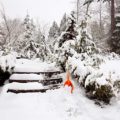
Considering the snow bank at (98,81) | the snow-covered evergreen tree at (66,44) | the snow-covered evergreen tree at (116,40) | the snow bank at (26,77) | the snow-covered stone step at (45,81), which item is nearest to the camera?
the snow bank at (98,81)

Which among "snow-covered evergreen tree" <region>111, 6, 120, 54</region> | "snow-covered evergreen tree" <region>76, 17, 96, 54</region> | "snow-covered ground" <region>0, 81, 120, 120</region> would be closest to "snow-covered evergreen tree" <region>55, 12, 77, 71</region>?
"snow-covered evergreen tree" <region>76, 17, 96, 54</region>

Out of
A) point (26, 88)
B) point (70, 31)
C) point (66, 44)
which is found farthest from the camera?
point (70, 31)

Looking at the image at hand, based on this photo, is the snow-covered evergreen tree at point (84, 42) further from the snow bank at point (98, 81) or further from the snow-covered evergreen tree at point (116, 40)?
the snow-covered evergreen tree at point (116, 40)

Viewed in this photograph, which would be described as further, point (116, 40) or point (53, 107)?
point (116, 40)

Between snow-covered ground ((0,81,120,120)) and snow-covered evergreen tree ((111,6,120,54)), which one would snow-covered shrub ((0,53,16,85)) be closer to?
snow-covered ground ((0,81,120,120))

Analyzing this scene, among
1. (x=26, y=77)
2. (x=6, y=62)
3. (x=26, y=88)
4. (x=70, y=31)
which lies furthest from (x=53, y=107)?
(x=70, y=31)

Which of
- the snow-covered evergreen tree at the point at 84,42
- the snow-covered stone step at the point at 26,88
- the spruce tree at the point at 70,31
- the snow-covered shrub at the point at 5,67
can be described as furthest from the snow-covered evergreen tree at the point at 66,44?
the snow-covered shrub at the point at 5,67

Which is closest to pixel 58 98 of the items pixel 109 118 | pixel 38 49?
pixel 109 118

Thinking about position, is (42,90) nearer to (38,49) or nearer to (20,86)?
(20,86)

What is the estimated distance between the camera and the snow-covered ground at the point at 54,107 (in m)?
5.69

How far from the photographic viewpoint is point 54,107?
20.5ft

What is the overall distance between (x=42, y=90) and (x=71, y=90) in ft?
3.41

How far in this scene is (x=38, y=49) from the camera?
1576 cm

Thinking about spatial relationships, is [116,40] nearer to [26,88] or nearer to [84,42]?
[84,42]
